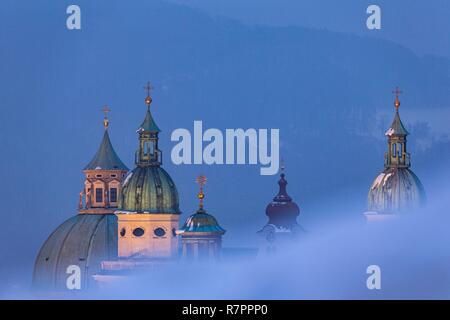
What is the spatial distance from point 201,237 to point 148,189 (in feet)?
10.5

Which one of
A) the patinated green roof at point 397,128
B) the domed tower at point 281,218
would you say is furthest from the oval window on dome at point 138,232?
the patinated green roof at point 397,128

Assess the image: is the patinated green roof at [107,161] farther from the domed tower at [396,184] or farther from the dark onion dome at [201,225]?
the domed tower at [396,184]

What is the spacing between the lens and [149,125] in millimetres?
37906

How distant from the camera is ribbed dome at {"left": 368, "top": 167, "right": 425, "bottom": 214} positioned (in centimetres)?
3891

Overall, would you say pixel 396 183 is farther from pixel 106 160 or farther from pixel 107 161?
pixel 107 161

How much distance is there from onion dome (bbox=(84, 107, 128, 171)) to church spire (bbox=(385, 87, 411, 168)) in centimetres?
421

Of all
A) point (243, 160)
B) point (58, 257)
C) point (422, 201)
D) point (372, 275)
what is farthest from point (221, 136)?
point (58, 257)

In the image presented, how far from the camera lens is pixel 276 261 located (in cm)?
3741

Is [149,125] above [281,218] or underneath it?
above

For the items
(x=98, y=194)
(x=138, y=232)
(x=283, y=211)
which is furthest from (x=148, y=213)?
(x=98, y=194)
